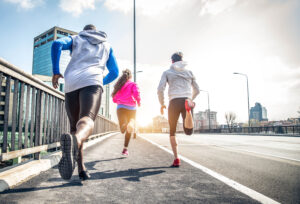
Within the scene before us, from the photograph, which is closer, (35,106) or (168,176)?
(168,176)

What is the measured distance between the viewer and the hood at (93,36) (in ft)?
8.97

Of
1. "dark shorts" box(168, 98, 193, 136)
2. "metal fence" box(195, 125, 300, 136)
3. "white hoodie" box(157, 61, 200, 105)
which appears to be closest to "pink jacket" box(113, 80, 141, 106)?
"white hoodie" box(157, 61, 200, 105)

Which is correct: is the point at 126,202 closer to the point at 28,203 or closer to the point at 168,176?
the point at 28,203

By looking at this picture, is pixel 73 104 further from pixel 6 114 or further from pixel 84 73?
pixel 6 114

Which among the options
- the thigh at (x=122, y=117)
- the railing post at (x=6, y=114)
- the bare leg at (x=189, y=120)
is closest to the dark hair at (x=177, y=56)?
the bare leg at (x=189, y=120)

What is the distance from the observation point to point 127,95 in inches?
214

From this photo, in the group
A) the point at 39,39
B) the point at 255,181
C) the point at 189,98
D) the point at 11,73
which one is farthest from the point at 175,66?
the point at 39,39

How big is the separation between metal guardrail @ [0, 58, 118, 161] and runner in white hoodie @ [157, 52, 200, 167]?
2.18 metres

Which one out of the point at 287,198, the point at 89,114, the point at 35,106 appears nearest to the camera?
the point at 287,198

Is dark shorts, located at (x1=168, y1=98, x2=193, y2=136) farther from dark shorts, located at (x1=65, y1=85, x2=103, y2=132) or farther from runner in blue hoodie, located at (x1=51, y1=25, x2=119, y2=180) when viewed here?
dark shorts, located at (x1=65, y1=85, x2=103, y2=132)

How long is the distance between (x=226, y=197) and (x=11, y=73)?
9.37ft

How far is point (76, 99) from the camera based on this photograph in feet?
8.59

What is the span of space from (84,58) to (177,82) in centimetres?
210

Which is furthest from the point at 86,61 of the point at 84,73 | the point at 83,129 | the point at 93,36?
the point at 83,129
